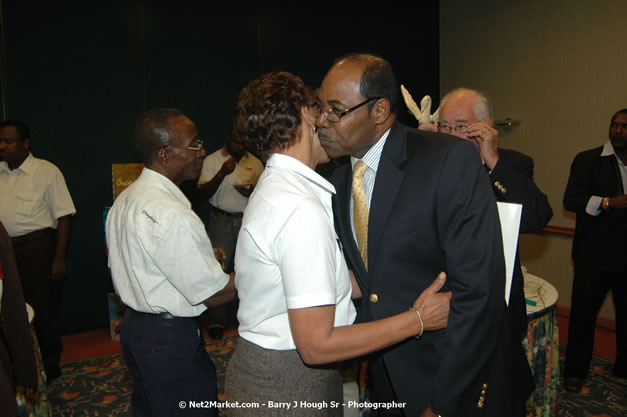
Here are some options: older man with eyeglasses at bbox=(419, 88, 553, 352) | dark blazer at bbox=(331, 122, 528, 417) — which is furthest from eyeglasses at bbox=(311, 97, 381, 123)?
older man with eyeglasses at bbox=(419, 88, 553, 352)

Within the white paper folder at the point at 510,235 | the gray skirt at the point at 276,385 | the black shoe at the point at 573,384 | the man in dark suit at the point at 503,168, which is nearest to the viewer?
the gray skirt at the point at 276,385

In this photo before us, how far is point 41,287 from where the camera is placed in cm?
353

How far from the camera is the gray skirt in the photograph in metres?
1.30

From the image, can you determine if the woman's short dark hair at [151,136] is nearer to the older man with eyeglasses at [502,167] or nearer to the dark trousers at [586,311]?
the older man with eyeglasses at [502,167]

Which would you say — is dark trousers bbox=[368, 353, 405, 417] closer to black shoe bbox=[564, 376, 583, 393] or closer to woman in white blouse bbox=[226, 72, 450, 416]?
woman in white blouse bbox=[226, 72, 450, 416]

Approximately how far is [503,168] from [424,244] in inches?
28.4

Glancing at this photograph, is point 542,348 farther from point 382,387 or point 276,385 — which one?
point 276,385

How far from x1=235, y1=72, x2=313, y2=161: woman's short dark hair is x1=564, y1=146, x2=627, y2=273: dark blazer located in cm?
292

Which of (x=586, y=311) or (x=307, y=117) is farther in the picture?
(x=586, y=311)

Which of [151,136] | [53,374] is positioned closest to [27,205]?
[53,374]

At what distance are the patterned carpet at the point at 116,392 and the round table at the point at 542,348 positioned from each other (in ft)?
2.97

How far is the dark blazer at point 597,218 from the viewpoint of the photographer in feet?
10.7

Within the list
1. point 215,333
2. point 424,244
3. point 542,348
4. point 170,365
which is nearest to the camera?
point 424,244

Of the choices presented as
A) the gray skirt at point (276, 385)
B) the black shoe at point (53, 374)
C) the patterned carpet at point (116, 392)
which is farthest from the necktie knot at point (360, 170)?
Result: the black shoe at point (53, 374)
